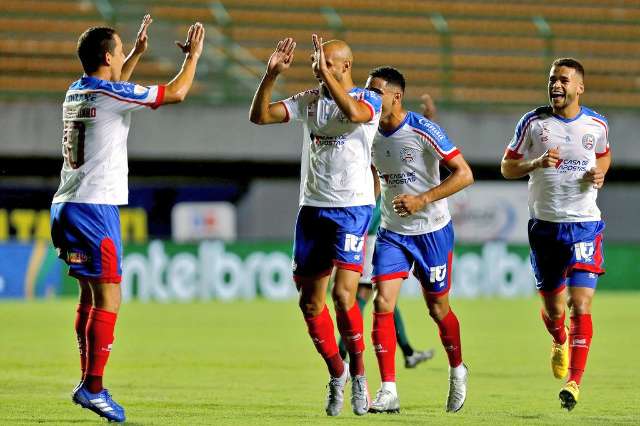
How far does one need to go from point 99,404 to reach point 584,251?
3234 mm

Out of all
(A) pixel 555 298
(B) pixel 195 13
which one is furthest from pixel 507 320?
(B) pixel 195 13

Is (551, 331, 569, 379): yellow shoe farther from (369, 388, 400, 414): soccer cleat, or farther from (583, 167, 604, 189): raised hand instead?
(369, 388, 400, 414): soccer cleat

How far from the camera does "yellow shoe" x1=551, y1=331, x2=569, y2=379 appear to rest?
28.8ft

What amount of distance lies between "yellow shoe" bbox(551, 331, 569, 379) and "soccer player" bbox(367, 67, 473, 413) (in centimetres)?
124

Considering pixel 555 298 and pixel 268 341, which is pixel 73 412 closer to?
pixel 555 298

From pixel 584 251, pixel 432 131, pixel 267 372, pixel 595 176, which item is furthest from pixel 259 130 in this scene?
pixel 432 131

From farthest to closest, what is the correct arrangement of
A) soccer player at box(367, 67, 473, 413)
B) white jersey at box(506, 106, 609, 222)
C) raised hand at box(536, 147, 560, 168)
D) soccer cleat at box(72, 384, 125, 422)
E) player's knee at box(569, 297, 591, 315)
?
white jersey at box(506, 106, 609, 222) → player's knee at box(569, 297, 591, 315) → raised hand at box(536, 147, 560, 168) → soccer player at box(367, 67, 473, 413) → soccer cleat at box(72, 384, 125, 422)

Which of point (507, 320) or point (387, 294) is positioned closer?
point (387, 294)

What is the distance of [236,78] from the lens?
23.5 m

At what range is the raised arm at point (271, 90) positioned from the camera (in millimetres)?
7152

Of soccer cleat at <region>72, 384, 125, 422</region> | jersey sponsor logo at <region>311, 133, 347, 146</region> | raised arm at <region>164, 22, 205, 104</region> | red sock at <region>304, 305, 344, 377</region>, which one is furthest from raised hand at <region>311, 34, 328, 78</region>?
soccer cleat at <region>72, 384, 125, 422</region>

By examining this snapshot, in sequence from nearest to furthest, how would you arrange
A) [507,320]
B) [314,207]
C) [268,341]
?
[314,207] → [268,341] → [507,320]

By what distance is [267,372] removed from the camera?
997 centimetres

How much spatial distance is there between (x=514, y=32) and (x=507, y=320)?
32.2 feet
